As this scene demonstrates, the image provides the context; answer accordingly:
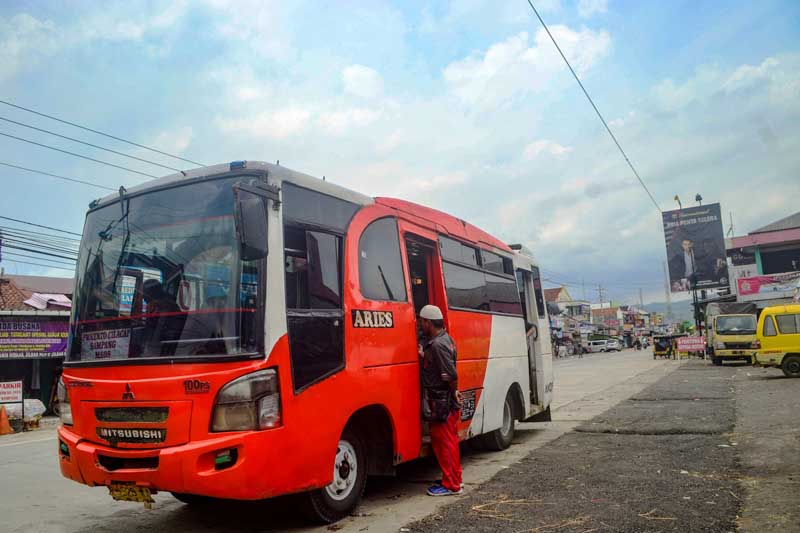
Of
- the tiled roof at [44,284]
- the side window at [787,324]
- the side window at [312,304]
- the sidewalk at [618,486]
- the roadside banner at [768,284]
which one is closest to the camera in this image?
the side window at [312,304]

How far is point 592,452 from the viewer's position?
820 cm

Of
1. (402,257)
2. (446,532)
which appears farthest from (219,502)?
(402,257)

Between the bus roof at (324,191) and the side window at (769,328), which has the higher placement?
the bus roof at (324,191)

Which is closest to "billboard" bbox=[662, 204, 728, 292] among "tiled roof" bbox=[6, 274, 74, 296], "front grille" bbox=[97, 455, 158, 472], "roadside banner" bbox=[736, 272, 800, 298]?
"roadside banner" bbox=[736, 272, 800, 298]

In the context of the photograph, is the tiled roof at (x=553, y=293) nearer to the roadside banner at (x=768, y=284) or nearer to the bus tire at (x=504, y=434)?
the roadside banner at (x=768, y=284)

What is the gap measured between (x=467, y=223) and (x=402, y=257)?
2.32 meters

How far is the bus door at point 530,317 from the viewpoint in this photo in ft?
33.8

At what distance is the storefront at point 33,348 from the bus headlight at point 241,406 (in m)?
19.5

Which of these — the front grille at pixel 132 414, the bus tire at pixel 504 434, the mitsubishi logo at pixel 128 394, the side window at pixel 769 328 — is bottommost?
the bus tire at pixel 504 434

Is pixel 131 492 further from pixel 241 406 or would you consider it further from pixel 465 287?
pixel 465 287

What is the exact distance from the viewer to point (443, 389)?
628cm

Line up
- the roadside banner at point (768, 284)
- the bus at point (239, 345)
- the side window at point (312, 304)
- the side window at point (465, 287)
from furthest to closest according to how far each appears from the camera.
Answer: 1. the roadside banner at point (768, 284)
2. the side window at point (465, 287)
3. the side window at point (312, 304)
4. the bus at point (239, 345)

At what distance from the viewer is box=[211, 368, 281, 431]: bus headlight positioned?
4461mm

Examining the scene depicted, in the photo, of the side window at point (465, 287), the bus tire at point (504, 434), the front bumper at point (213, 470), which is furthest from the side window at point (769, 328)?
the front bumper at point (213, 470)
